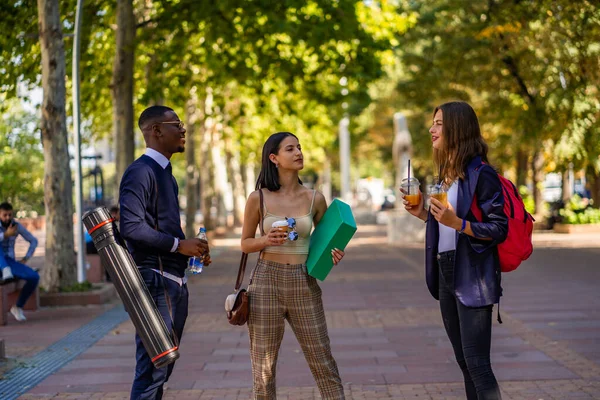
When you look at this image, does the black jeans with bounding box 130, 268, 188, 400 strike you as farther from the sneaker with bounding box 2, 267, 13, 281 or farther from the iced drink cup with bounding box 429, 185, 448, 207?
the sneaker with bounding box 2, 267, 13, 281

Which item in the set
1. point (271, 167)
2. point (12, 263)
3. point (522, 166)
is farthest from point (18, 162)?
point (271, 167)

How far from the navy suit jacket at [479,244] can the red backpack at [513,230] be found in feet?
0.08

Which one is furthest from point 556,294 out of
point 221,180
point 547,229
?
point 221,180

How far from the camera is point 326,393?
17.7ft

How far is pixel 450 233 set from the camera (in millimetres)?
5027

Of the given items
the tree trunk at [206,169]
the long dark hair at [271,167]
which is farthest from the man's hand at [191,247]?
the tree trunk at [206,169]

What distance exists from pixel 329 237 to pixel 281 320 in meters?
0.55

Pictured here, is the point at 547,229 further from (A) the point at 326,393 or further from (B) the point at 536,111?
(A) the point at 326,393

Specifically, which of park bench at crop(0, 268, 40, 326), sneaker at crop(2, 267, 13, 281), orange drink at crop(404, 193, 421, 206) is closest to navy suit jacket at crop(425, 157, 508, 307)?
orange drink at crop(404, 193, 421, 206)

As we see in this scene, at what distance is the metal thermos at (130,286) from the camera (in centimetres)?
493

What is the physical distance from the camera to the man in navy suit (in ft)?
→ 16.7

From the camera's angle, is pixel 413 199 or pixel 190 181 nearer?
pixel 413 199

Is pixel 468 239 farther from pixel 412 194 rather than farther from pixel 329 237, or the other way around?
pixel 329 237

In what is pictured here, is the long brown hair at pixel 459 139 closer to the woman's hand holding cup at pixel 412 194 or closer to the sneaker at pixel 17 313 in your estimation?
the woman's hand holding cup at pixel 412 194
